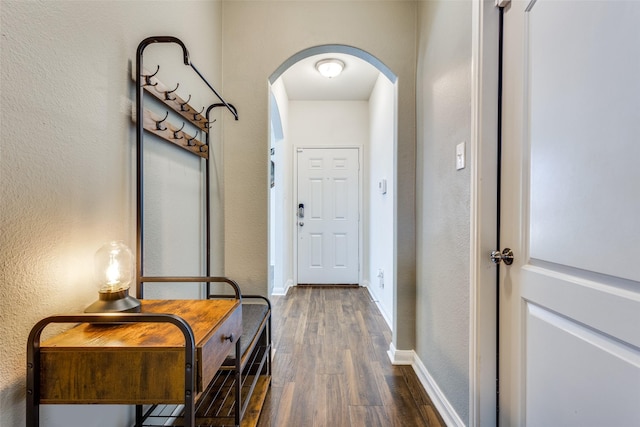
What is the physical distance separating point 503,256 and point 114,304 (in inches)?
52.3

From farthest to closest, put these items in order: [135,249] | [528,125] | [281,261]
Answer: [281,261] → [135,249] → [528,125]

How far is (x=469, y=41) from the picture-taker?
1350 millimetres

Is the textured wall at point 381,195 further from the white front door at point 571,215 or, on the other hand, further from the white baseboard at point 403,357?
the white front door at point 571,215

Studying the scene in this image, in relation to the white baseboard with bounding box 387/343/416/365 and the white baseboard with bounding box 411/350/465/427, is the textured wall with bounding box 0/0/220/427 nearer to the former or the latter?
the white baseboard with bounding box 411/350/465/427

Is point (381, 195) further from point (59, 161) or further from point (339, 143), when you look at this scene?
point (59, 161)

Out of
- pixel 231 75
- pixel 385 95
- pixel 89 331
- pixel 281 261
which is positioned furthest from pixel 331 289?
pixel 89 331

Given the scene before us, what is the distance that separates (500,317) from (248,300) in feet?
4.98

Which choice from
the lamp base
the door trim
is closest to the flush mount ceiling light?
the door trim

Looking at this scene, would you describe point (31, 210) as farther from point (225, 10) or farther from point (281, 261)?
point (281, 261)

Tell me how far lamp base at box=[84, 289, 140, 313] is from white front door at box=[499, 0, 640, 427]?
4.18 ft

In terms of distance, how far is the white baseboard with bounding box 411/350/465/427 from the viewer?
147 cm

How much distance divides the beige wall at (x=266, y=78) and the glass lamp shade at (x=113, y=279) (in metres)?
1.10

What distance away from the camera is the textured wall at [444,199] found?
1395 mm

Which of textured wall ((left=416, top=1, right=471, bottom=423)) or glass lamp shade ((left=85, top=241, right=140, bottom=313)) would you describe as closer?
glass lamp shade ((left=85, top=241, right=140, bottom=313))
